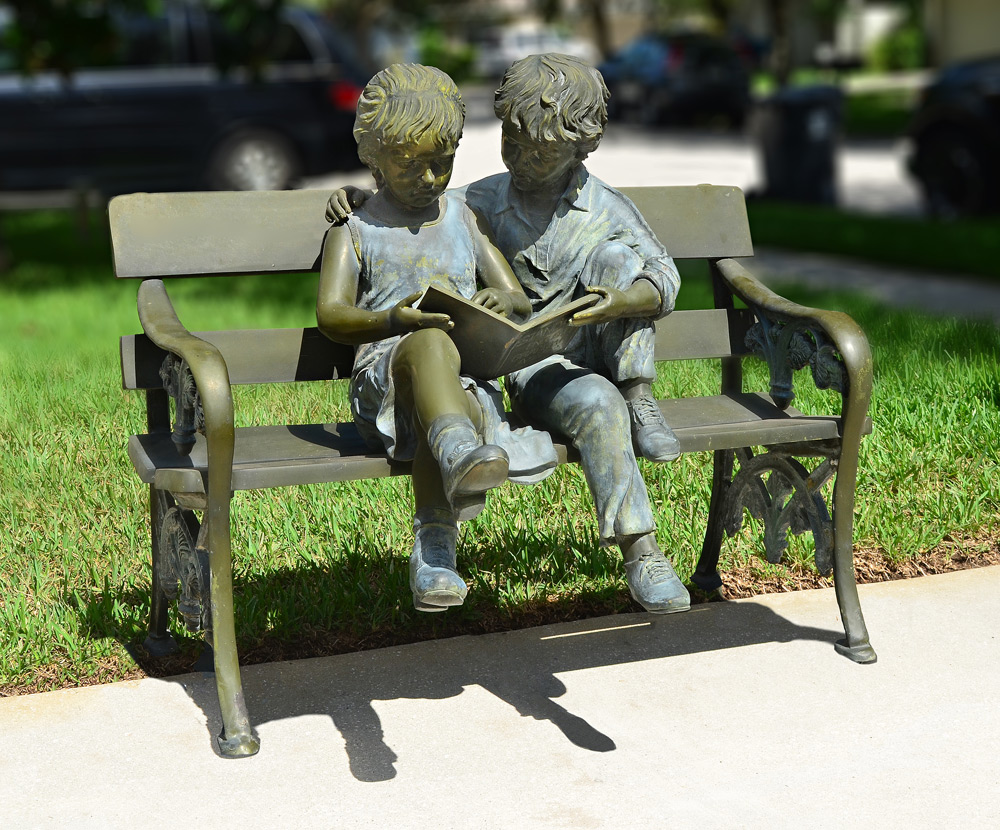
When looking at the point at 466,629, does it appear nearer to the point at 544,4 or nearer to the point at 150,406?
the point at 150,406

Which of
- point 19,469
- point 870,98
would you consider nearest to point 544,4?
point 870,98

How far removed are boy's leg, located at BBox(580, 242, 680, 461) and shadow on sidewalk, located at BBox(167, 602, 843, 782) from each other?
0.66m

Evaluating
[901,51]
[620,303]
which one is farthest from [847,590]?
[901,51]

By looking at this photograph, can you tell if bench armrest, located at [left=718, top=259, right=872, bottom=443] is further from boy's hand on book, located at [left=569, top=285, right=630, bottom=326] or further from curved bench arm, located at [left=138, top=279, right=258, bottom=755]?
curved bench arm, located at [left=138, top=279, right=258, bottom=755]

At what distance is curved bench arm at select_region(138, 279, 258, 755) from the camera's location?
2893 millimetres

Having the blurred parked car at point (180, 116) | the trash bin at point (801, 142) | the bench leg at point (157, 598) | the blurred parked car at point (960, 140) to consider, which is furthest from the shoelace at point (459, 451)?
the trash bin at point (801, 142)

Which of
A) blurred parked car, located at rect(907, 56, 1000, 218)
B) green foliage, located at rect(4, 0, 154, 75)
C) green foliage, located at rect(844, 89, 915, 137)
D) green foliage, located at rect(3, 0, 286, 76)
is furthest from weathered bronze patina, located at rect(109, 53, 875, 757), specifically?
green foliage, located at rect(844, 89, 915, 137)

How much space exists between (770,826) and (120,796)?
1.35m

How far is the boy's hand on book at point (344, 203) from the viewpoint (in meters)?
3.26

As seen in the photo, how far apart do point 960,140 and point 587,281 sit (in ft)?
30.1

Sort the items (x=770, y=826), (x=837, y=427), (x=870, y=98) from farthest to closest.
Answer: (x=870, y=98)
(x=837, y=427)
(x=770, y=826)

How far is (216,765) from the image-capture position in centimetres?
301

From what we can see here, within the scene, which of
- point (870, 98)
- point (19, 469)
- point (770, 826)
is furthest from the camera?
point (870, 98)

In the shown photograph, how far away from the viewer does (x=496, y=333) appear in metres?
2.99
